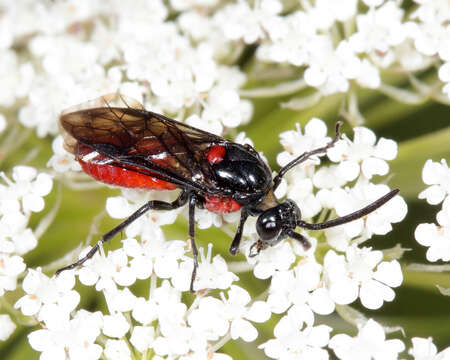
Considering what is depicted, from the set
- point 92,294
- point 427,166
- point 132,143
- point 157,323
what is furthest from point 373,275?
point 92,294

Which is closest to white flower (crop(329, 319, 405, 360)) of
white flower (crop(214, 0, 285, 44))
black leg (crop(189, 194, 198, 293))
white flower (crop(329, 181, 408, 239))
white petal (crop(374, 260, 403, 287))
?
white petal (crop(374, 260, 403, 287))

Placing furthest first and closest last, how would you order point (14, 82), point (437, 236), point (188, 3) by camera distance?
1. point (188, 3)
2. point (14, 82)
3. point (437, 236)

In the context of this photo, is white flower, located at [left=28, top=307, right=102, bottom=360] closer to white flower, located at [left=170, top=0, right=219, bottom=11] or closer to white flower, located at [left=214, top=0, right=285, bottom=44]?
white flower, located at [left=214, top=0, right=285, bottom=44]

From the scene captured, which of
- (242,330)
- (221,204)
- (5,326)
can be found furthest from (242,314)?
(5,326)

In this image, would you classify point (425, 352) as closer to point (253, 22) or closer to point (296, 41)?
point (296, 41)

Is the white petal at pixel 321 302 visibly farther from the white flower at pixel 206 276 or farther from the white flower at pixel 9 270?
the white flower at pixel 9 270

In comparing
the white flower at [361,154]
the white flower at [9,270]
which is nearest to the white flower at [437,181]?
the white flower at [361,154]
